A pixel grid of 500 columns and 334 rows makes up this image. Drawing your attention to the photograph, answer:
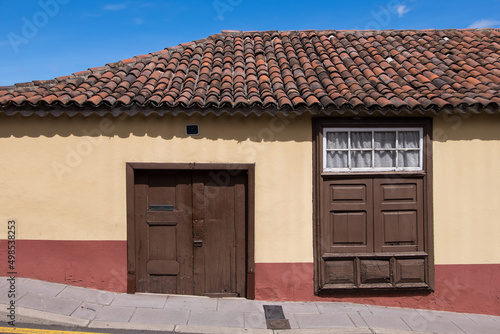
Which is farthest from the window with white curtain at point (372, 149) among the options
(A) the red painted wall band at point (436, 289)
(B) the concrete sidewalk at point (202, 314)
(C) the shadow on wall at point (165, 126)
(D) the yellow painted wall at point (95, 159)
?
(B) the concrete sidewalk at point (202, 314)

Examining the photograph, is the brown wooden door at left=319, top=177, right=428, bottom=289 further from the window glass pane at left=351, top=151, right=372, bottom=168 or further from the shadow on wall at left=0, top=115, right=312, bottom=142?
the shadow on wall at left=0, top=115, right=312, bottom=142

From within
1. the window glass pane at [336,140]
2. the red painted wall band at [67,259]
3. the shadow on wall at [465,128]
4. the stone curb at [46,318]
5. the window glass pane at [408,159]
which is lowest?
the stone curb at [46,318]

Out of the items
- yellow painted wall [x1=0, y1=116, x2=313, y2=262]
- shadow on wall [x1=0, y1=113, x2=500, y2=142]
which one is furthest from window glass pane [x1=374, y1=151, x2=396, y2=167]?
yellow painted wall [x1=0, y1=116, x2=313, y2=262]

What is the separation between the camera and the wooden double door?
20.5 ft

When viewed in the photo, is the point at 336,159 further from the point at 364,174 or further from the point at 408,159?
the point at 408,159

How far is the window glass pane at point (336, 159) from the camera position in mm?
6238

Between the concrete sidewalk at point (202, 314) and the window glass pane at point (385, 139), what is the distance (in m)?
2.85

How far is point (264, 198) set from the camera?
6180 millimetres

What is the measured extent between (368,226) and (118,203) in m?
4.45

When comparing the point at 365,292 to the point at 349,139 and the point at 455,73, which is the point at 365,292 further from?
the point at 455,73

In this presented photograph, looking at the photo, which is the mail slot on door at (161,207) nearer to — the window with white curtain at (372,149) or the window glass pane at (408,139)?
the window with white curtain at (372,149)

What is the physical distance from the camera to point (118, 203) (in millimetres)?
6117

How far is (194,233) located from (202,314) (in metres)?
1.36

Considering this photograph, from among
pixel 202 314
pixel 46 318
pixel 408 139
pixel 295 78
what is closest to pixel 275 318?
pixel 202 314
